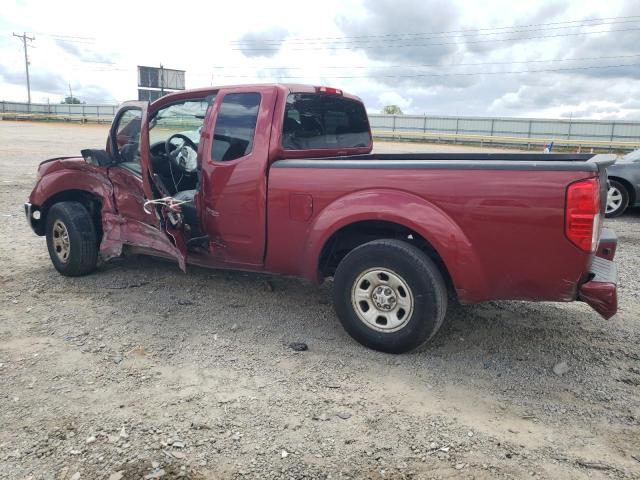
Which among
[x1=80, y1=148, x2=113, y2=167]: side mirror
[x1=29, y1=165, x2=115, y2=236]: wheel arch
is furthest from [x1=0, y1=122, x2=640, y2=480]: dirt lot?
[x1=80, y1=148, x2=113, y2=167]: side mirror

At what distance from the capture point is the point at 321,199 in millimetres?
3717

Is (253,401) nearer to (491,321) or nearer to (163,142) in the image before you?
(491,321)

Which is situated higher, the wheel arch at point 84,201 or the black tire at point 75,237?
the wheel arch at point 84,201

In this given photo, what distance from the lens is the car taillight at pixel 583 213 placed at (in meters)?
2.87

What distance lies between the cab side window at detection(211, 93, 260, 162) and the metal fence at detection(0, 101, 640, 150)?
32865 mm

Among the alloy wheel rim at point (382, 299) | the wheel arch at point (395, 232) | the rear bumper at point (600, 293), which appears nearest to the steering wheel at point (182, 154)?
the wheel arch at point (395, 232)

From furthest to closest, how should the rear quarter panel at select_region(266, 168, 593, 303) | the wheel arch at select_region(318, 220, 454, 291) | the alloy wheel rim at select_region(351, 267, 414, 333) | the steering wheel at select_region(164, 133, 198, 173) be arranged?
1. the steering wheel at select_region(164, 133, 198, 173)
2. the wheel arch at select_region(318, 220, 454, 291)
3. the alloy wheel rim at select_region(351, 267, 414, 333)
4. the rear quarter panel at select_region(266, 168, 593, 303)

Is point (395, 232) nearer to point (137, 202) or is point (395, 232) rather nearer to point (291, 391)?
point (291, 391)

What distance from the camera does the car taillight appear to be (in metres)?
2.87

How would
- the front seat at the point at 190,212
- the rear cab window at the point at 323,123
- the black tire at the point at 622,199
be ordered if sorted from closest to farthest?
the rear cab window at the point at 323,123 → the front seat at the point at 190,212 → the black tire at the point at 622,199

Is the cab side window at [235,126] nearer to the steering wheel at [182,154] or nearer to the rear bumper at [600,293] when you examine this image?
the steering wheel at [182,154]

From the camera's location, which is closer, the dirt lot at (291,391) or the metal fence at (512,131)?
the dirt lot at (291,391)

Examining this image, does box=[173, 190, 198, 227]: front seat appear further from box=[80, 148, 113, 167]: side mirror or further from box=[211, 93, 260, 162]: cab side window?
box=[80, 148, 113, 167]: side mirror

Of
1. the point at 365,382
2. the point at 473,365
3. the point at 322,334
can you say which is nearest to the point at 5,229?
the point at 322,334
